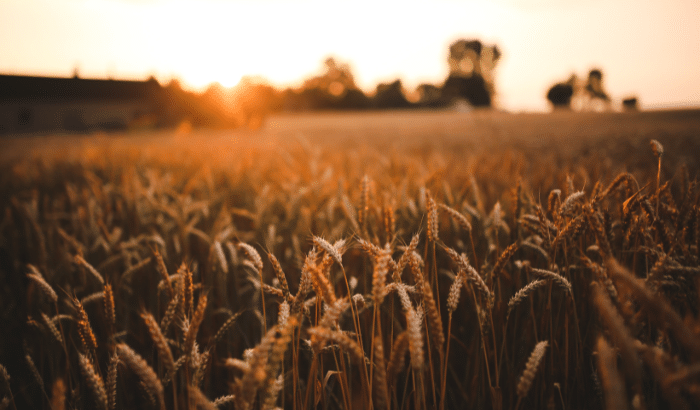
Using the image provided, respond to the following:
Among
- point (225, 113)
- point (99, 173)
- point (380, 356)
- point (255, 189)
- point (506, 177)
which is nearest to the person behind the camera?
point (380, 356)

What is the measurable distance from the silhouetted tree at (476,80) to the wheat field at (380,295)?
47.3 feet

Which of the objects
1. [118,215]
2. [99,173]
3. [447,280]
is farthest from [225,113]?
[447,280]

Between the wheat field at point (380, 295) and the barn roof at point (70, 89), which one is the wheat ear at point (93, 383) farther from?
the barn roof at point (70, 89)

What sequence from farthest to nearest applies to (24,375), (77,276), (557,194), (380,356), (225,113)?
1. (225,113)
2. (77,276)
3. (24,375)
4. (557,194)
5. (380,356)

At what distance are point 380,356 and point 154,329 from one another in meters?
0.42

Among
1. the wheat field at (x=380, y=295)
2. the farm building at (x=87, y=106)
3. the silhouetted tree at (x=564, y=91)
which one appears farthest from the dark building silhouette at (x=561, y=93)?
the farm building at (x=87, y=106)

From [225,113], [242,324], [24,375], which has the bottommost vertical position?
[24,375]

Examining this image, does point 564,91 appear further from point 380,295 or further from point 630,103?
point 380,295

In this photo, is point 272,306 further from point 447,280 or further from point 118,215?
point 118,215

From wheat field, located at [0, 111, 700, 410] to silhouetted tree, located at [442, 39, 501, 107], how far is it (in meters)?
14.4

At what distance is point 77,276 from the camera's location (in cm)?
207

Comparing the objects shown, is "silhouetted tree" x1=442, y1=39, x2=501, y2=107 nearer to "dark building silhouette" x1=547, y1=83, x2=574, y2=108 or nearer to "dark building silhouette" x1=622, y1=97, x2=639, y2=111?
"dark building silhouette" x1=547, y1=83, x2=574, y2=108

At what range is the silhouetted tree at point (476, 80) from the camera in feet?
61.3

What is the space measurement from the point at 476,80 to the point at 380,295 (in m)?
23.1
